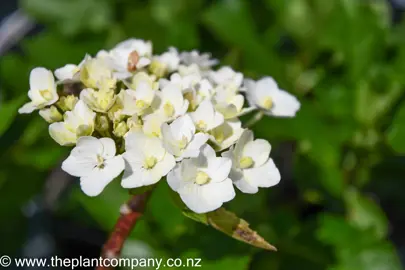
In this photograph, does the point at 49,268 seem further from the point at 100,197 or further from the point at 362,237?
the point at 362,237

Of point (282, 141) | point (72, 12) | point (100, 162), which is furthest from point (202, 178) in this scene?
point (72, 12)

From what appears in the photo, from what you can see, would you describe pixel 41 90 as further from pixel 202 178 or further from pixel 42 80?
pixel 202 178

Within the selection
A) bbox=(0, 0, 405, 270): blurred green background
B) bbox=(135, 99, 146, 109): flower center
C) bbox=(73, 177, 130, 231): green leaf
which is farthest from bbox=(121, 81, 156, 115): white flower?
bbox=(73, 177, 130, 231): green leaf

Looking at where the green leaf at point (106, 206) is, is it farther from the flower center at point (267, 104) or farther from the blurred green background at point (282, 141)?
the flower center at point (267, 104)

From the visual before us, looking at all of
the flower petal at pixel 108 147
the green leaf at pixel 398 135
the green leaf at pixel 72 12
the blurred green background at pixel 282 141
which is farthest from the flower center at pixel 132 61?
the green leaf at pixel 72 12

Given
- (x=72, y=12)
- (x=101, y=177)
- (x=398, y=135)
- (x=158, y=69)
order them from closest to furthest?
(x=101, y=177)
(x=158, y=69)
(x=398, y=135)
(x=72, y=12)

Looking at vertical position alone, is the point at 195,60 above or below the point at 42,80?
above

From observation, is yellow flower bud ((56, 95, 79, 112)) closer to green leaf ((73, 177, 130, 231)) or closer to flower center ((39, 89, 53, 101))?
flower center ((39, 89, 53, 101))
